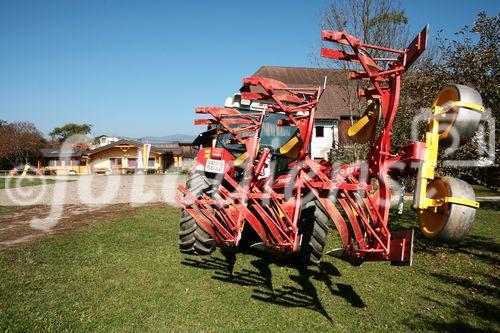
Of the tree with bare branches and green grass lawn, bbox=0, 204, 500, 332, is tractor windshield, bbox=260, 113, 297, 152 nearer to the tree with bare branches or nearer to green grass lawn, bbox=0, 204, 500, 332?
green grass lawn, bbox=0, 204, 500, 332

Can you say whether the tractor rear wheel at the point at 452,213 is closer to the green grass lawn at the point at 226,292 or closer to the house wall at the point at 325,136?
the green grass lawn at the point at 226,292

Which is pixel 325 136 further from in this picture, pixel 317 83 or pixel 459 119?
pixel 459 119

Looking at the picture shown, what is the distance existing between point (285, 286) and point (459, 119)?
10.7 ft

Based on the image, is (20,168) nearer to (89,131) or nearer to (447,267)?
(89,131)

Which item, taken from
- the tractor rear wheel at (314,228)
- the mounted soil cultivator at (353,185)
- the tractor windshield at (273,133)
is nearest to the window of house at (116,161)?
the tractor windshield at (273,133)

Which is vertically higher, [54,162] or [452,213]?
[452,213]

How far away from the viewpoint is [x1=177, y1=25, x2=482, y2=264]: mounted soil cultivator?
11.4 feet

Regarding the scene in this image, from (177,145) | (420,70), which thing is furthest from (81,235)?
(177,145)

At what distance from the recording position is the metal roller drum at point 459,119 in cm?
335

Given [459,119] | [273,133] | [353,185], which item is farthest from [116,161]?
[459,119]

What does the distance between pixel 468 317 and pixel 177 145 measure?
5431 cm

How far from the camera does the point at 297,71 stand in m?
40.3

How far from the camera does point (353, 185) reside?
426cm

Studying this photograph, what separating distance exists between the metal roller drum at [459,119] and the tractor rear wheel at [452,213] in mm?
408
